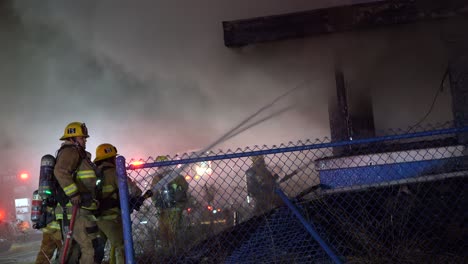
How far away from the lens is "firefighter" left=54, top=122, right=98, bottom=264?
3.43 m

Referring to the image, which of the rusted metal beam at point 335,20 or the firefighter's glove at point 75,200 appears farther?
the rusted metal beam at point 335,20

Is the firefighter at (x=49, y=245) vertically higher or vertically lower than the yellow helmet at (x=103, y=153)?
lower

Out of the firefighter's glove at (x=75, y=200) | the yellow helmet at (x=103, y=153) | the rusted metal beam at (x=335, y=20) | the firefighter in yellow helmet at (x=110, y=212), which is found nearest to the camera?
the firefighter's glove at (x=75, y=200)

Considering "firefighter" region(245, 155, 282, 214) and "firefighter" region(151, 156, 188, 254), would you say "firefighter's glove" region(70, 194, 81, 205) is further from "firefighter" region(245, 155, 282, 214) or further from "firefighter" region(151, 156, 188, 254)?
"firefighter" region(245, 155, 282, 214)

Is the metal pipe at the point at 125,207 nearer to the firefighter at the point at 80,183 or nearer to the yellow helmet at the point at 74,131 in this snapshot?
the firefighter at the point at 80,183

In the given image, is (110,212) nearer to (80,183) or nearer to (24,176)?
(80,183)

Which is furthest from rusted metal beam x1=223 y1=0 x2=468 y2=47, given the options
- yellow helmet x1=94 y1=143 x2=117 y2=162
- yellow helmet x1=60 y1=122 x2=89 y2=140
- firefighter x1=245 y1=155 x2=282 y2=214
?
firefighter x1=245 y1=155 x2=282 y2=214

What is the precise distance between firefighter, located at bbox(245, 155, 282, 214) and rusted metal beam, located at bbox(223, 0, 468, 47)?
2.35 m

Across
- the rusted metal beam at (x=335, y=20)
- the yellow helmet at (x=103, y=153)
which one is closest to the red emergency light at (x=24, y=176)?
the yellow helmet at (x=103, y=153)

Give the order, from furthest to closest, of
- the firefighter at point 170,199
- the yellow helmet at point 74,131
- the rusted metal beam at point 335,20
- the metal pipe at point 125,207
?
the firefighter at point 170,199, the rusted metal beam at point 335,20, the yellow helmet at point 74,131, the metal pipe at point 125,207

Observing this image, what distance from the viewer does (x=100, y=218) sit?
401 centimetres

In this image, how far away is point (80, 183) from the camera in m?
3.72

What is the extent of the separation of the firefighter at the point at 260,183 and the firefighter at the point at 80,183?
3318 mm

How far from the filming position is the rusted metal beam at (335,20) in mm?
4656
